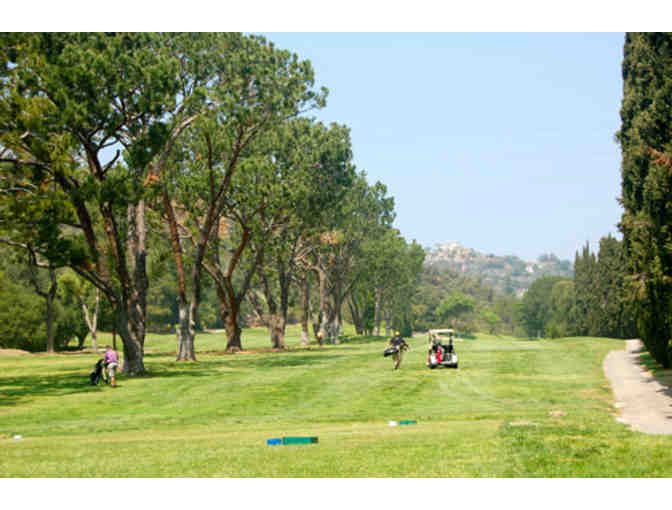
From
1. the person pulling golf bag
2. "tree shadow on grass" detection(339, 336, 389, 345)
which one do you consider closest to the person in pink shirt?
the person pulling golf bag

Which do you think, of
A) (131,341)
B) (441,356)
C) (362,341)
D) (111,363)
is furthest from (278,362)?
(362,341)

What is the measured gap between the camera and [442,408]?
2203 centimetres

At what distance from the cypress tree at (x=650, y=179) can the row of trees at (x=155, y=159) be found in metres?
16.1

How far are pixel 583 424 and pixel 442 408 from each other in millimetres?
6492

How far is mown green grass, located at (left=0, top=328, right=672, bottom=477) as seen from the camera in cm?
1141

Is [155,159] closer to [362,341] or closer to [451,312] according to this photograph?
[362,341]

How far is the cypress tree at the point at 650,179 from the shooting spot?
2441 centimetres

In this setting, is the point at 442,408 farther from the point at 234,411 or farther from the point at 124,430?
the point at 124,430

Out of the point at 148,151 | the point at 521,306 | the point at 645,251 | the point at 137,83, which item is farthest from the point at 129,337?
the point at 521,306

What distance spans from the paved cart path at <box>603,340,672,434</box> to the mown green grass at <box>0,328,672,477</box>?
607 mm

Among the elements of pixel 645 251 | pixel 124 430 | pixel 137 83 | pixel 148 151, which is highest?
pixel 137 83

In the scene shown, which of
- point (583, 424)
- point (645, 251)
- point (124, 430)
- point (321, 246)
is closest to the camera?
point (583, 424)

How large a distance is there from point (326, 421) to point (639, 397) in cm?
1019

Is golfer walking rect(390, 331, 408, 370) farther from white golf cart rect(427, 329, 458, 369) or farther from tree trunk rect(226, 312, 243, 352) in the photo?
tree trunk rect(226, 312, 243, 352)
